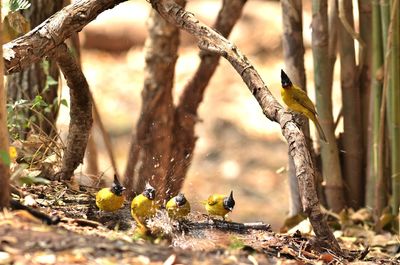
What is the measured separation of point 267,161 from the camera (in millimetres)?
12062

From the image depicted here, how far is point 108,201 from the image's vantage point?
14.5ft

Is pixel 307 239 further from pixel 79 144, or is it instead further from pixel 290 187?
pixel 290 187

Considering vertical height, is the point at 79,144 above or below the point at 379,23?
below

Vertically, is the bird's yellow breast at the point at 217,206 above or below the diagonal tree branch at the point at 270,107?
below

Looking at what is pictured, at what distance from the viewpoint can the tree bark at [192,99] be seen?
7020 millimetres

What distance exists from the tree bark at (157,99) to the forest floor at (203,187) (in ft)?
1.34

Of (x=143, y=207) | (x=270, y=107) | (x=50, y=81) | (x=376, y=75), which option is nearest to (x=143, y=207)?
(x=143, y=207)

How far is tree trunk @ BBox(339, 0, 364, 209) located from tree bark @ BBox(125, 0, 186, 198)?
4.47 feet

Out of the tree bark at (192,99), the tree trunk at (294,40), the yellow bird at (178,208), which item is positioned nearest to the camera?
the yellow bird at (178,208)

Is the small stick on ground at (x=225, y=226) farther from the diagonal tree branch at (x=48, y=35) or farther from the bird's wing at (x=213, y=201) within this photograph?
the diagonal tree branch at (x=48, y=35)

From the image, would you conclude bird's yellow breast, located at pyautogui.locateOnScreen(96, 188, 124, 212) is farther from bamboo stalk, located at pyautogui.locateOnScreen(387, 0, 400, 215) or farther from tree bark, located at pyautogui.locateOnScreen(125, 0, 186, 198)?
tree bark, located at pyautogui.locateOnScreen(125, 0, 186, 198)

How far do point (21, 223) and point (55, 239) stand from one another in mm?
220

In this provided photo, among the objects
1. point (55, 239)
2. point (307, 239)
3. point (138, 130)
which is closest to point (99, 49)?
point (138, 130)

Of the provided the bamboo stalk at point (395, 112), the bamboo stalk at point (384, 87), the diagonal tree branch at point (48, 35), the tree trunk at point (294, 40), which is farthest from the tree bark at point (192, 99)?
the diagonal tree branch at point (48, 35)
